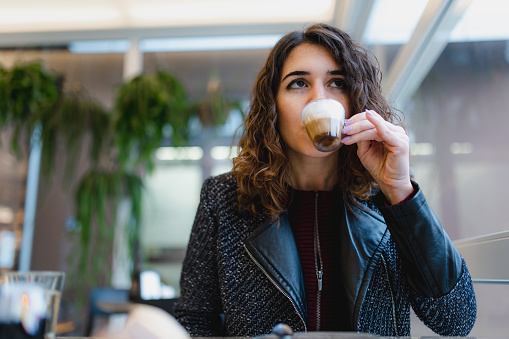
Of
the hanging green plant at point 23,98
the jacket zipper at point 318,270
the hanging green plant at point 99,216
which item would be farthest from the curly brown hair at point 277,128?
the hanging green plant at point 23,98

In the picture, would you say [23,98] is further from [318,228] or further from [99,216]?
[318,228]

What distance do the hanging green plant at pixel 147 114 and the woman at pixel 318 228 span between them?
6.22ft

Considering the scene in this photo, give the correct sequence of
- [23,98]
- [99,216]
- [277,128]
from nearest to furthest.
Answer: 1. [277,128]
2. [99,216]
3. [23,98]

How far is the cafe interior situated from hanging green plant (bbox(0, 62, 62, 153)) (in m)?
0.01

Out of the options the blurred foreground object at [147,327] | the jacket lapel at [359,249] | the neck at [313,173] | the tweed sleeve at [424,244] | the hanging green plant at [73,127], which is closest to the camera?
the blurred foreground object at [147,327]

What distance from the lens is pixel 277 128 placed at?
134cm

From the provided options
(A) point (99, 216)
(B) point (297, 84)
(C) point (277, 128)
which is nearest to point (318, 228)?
(C) point (277, 128)

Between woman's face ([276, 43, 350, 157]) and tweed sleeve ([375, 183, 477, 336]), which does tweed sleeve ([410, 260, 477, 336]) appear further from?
woman's face ([276, 43, 350, 157])

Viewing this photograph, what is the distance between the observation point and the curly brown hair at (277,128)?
4.07 ft

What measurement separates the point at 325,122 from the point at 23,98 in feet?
10.5

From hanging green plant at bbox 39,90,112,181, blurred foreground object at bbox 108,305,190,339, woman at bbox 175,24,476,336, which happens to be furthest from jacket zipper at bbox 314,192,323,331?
hanging green plant at bbox 39,90,112,181

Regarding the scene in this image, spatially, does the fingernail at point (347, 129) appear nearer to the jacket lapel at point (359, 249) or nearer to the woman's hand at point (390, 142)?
the woman's hand at point (390, 142)

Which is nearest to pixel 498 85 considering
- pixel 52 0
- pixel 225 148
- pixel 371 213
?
pixel 371 213

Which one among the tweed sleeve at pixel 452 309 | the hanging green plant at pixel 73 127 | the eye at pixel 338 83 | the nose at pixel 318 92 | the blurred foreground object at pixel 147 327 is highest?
the hanging green plant at pixel 73 127
